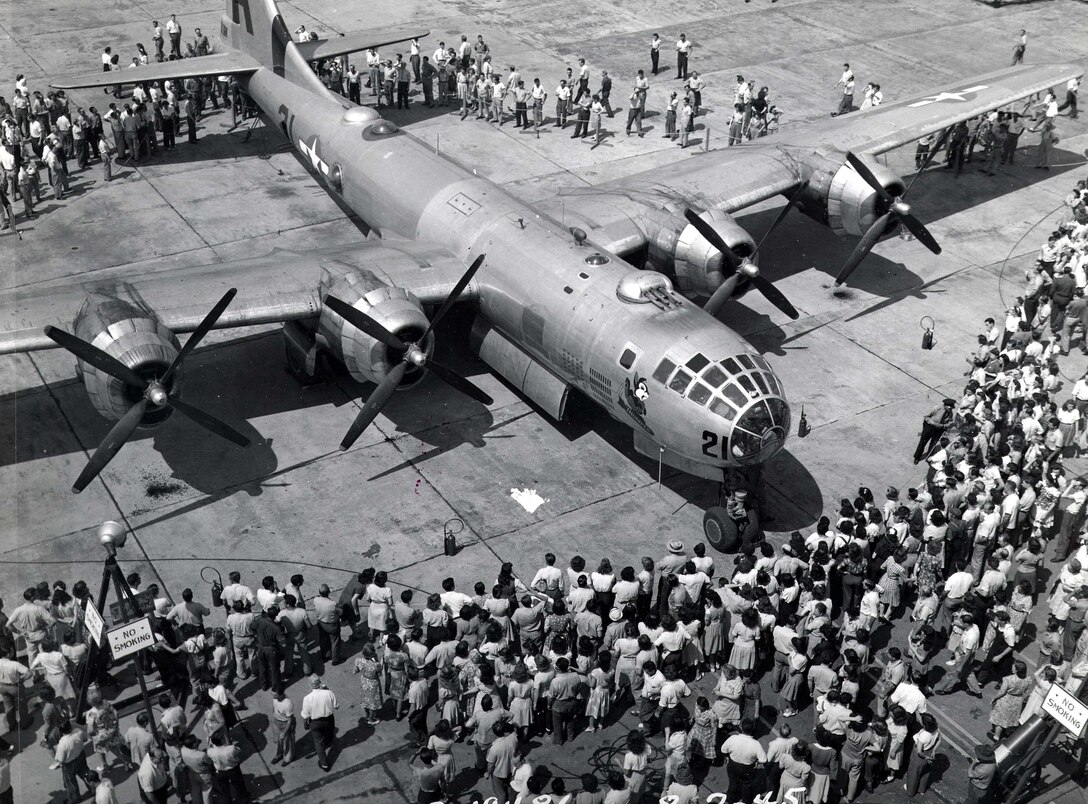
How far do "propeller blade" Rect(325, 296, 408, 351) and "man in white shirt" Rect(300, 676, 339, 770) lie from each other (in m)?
8.71

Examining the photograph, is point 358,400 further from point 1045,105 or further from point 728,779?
point 1045,105

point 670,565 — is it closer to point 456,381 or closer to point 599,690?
point 599,690

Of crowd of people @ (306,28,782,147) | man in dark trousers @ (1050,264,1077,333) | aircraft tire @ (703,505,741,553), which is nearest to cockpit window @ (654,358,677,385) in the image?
aircraft tire @ (703,505,741,553)

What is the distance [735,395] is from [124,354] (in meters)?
12.9

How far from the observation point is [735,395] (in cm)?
2312

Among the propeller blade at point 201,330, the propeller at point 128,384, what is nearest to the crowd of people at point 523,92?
the propeller blade at point 201,330

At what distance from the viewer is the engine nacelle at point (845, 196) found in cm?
3170

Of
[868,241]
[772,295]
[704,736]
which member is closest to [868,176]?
[868,241]

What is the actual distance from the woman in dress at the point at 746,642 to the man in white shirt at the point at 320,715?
22.6 ft

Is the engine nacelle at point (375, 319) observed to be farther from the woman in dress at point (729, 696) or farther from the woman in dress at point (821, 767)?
the woman in dress at point (821, 767)

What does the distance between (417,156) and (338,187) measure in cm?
316

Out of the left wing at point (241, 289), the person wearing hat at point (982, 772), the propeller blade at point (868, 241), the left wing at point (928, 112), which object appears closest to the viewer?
the person wearing hat at point (982, 772)

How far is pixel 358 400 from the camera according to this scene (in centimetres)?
2902

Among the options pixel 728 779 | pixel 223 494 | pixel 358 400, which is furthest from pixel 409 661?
pixel 358 400
